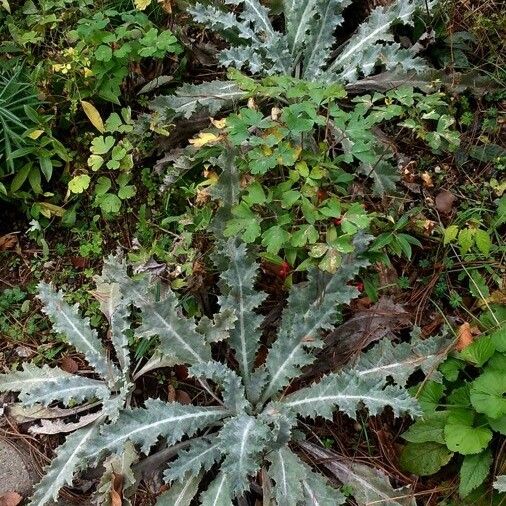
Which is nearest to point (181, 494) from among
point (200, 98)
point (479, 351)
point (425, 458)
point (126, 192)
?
point (425, 458)

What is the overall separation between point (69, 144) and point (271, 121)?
3.89ft

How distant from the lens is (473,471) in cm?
230

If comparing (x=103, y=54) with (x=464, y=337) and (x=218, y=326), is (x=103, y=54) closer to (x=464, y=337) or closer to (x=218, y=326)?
(x=218, y=326)

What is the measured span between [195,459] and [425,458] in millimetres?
864

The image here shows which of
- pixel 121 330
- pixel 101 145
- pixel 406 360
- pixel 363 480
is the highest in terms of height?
pixel 101 145

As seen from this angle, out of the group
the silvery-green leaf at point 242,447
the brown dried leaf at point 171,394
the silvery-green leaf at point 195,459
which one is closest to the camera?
the silvery-green leaf at point 242,447

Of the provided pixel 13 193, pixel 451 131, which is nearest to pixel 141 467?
pixel 13 193

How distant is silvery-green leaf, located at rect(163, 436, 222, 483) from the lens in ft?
7.66

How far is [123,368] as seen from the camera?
8.63 ft

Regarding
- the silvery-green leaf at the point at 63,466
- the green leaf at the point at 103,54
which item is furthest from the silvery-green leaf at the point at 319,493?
the green leaf at the point at 103,54

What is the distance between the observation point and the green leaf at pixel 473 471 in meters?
2.28

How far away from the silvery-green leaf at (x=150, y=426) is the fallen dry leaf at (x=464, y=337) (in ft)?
3.21

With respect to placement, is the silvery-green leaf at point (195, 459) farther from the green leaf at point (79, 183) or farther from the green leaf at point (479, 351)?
the green leaf at point (79, 183)

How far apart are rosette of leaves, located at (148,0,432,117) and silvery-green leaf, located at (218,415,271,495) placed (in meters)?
1.43
